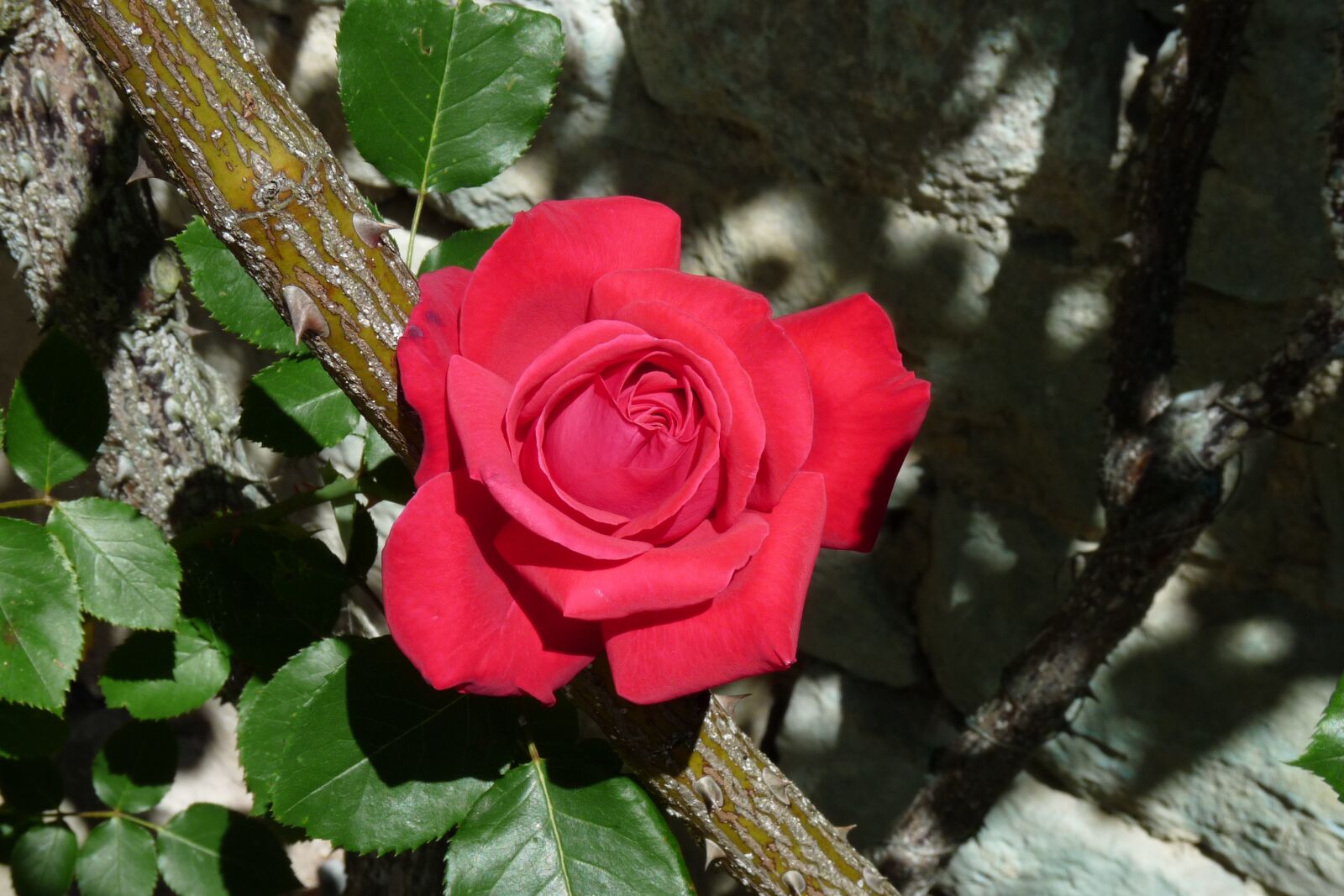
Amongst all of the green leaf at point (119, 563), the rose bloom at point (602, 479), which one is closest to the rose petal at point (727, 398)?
the rose bloom at point (602, 479)

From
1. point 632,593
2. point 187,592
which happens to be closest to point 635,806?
point 632,593

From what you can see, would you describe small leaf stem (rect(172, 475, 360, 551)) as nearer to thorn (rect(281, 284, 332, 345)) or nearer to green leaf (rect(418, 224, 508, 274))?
green leaf (rect(418, 224, 508, 274))

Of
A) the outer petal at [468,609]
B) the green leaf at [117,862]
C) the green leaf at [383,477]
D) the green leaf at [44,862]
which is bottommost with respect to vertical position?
the green leaf at [44,862]

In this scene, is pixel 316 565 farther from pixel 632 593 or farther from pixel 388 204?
pixel 388 204

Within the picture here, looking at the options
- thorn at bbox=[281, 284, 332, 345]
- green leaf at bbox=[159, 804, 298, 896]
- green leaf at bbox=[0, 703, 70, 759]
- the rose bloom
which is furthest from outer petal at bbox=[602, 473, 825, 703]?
green leaf at bbox=[159, 804, 298, 896]

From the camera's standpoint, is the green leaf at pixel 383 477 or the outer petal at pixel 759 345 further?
the green leaf at pixel 383 477

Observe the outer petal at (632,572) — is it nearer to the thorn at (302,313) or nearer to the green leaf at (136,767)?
the thorn at (302,313)

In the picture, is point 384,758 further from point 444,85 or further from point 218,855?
point 218,855
